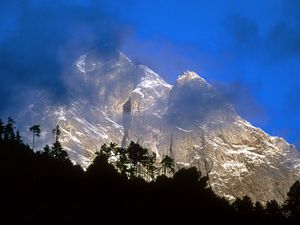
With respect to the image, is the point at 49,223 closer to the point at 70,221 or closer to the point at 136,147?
the point at 70,221

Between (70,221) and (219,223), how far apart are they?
26.2 meters

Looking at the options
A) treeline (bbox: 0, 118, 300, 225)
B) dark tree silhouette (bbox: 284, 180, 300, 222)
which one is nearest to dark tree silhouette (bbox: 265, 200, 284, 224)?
treeline (bbox: 0, 118, 300, 225)

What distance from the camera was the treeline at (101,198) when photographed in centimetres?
6738

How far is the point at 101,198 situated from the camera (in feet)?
272

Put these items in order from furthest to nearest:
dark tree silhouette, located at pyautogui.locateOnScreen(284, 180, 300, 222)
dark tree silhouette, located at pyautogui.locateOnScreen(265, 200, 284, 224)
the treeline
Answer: dark tree silhouette, located at pyautogui.locateOnScreen(284, 180, 300, 222), dark tree silhouette, located at pyautogui.locateOnScreen(265, 200, 284, 224), the treeline

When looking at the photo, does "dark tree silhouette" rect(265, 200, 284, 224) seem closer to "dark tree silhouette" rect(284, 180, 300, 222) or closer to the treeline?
the treeline

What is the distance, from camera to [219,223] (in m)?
79.1

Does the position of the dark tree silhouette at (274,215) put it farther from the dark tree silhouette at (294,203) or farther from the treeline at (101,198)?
the dark tree silhouette at (294,203)

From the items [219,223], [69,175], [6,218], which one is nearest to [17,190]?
[69,175]

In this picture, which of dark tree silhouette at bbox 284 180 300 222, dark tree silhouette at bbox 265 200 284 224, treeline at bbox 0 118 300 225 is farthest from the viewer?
dark tree silhouette at bbox 284 180 300 222

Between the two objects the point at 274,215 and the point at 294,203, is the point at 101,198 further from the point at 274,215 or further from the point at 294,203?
the point at 294,203

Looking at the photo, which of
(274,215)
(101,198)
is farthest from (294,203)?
(101,198)

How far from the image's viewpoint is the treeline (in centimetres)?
6738

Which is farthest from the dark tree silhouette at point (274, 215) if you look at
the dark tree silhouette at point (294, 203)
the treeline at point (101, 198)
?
the dark tree silhouette at point (294, 203)
